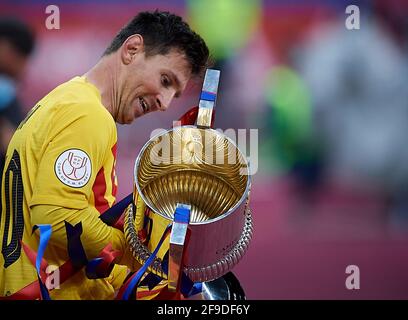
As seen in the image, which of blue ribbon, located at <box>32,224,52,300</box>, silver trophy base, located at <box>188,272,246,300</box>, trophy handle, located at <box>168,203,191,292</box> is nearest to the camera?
trophy handle, located at <box>168,203,191,292</box>

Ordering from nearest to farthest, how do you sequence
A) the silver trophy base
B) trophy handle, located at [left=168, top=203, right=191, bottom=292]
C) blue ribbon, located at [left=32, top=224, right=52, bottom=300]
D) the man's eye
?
1. trophy handle, located at [left=168, top=203, right=191, bottom=292]
2. blue ribbon, located at [left=32, top=224, right=52, bottom=300]
3. the silver trophy base
4. the man's eye

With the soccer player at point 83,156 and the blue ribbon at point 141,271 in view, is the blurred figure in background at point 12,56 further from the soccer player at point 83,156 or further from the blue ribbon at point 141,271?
the blue ribbon at point 141,271

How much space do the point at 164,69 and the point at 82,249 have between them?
39 centimetres

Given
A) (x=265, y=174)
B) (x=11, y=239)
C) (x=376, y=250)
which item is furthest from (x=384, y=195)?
(x=11, y=239)

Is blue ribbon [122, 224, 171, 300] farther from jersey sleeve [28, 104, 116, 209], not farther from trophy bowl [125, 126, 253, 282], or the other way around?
jersey sleeve [28, 104, 116, 209]

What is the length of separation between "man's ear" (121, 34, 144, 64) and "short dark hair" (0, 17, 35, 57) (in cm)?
38

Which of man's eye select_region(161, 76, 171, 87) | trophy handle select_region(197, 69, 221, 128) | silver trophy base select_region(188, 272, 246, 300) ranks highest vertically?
man's eye select_region(161, 76, 171, 87)

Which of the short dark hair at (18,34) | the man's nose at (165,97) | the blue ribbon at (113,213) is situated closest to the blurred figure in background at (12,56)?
the short dark hair at (18,34)

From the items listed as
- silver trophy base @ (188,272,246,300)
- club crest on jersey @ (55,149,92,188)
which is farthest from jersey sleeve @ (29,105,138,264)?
silver trophy base @ (188,272,246,300)

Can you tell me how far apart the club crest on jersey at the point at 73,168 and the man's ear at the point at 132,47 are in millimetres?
296

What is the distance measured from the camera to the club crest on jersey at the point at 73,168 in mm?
1160

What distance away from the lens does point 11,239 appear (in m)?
1.28

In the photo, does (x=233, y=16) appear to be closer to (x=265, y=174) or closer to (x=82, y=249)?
(x=265, y=174)

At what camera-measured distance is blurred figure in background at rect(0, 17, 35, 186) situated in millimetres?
1658
